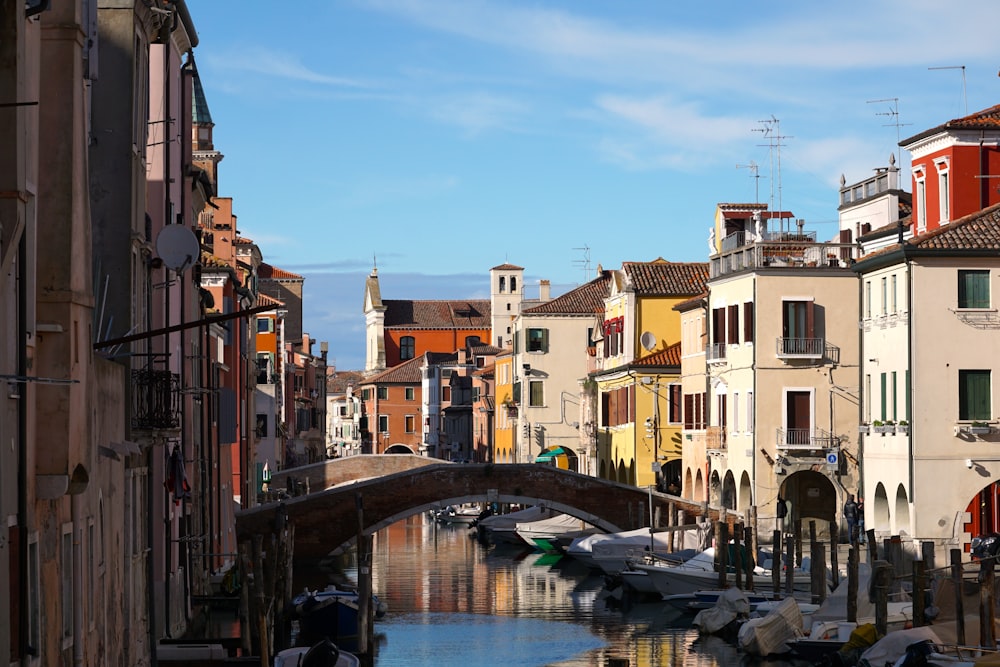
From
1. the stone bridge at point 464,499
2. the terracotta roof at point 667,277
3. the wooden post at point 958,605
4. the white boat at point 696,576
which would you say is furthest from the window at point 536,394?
the wooden post at point 958,605

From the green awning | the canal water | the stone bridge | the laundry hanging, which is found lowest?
the canal water

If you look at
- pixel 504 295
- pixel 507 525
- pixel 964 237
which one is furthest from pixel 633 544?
pixel 504 295

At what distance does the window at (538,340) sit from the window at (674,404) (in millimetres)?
13907

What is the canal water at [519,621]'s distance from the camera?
92.8 ft

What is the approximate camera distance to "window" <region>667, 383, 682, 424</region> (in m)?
51.8

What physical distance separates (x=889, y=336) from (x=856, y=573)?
10.4 meters

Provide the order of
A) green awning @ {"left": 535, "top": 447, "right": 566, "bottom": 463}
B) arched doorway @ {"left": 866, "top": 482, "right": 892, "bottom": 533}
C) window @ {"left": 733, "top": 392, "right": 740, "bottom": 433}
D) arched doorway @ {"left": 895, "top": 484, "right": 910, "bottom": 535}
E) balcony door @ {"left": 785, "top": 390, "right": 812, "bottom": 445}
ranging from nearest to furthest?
arched doorway @ {"left": 895, "top": 484, "right": 910, "bottom": 535}, arched doorway @ {"left": 866, "top": 482, "right": 892, "bottom": 533}, balcony door @ {"left": 785, "top": 390, "right": 812, "bottom": 445}, window @ {"left": 733, "top": 392, "right": 740, "bottom": 433}, green awning @ {"left": 535, "top": 447, "right": 566, "bottom": 463}

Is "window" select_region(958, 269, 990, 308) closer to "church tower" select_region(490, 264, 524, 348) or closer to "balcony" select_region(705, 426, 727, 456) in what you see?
"balcony" select_region(705, 426, 727, 456)

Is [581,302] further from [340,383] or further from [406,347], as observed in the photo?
[340,383]

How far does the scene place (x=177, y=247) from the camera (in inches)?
734

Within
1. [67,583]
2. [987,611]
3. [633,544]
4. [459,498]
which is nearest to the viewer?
[67,583]

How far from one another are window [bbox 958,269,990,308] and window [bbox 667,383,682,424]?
18006mm

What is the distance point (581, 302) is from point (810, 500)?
2480 centimetres

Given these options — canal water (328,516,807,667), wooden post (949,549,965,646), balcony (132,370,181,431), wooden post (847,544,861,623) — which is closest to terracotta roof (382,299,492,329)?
canal water (328,516,807,667)
